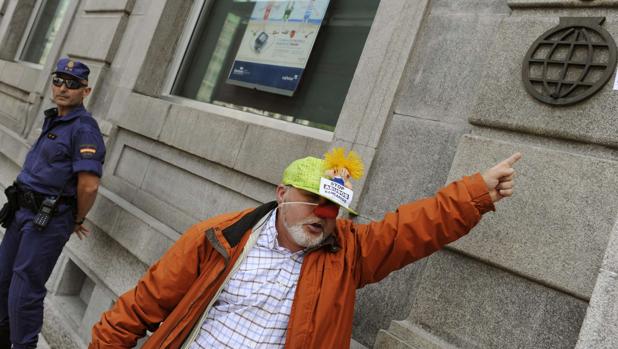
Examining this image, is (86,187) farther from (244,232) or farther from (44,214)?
(244,232)

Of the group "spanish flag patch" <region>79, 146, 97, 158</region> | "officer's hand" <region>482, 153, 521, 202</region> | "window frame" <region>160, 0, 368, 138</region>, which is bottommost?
"spanish flag patch" <region>79, 146, 97, 158</region>

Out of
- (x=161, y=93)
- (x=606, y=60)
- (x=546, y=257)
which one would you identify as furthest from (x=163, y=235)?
(x=606, y=60)

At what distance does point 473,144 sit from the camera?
286 cm

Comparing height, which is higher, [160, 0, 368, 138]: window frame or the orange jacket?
[160, 0, 368, 138]: window frame

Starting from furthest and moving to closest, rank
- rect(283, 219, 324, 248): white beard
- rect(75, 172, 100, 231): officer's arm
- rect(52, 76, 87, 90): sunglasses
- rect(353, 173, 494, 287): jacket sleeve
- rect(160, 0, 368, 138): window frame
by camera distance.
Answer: rect(160, 0, 368, 138): window frame
rect(52, 76, 87, 90): sunglasses
rect(75, 172, 100, 231): officer's arm
rect(283, 219, 324, 248): white beard
rect(353, 173, 494, 287): jacket sleeve

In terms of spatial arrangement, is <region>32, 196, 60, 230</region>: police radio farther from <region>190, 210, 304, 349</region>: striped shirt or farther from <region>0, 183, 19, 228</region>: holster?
<region>190, 210, 304, 349</region>: striped shirt

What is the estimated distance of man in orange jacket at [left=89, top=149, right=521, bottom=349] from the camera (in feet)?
7.49

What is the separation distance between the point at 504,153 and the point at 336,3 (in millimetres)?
2518

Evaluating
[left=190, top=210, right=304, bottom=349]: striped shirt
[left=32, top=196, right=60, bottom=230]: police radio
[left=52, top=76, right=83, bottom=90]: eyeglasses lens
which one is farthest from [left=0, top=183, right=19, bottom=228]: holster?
[left=190, top=210, right=304, bottom=349]: striped shirt

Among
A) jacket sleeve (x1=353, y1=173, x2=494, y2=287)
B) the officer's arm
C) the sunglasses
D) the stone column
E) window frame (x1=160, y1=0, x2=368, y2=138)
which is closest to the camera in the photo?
the stone column

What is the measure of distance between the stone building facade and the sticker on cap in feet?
2.68

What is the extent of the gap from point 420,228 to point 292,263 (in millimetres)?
603

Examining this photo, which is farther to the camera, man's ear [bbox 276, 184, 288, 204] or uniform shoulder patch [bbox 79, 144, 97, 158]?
uniform shoulder patch [bbox 79, 144, 97, 158]

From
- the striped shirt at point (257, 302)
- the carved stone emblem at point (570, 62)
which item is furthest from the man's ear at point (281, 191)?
the carved stone emblem at point (570, 62)
